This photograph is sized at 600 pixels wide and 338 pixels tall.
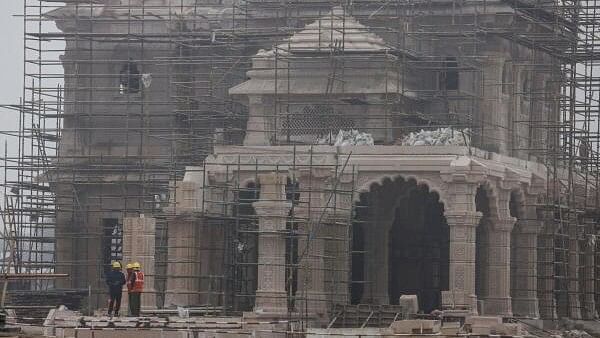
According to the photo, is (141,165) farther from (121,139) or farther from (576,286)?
(576,286)

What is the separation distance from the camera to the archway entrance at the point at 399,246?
75.4 meters

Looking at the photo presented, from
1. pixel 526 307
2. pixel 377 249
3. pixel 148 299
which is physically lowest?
pixel 526 307

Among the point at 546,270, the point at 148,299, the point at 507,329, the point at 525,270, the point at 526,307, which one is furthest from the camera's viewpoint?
the point at 546,270

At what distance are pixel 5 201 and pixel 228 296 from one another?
9.11 metres

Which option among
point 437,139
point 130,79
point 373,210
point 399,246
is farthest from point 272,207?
point 130,79

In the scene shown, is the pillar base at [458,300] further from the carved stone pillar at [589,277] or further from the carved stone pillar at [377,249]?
the carved stone pillar at [589,277]

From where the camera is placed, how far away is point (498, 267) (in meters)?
73.4

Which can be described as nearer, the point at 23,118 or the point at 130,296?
the point at 130,296

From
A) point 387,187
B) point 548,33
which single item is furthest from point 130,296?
point 548,33

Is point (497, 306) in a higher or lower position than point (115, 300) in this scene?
lower

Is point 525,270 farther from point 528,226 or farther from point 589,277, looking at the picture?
point 589,277

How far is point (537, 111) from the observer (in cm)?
8119

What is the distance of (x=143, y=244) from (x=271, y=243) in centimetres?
381

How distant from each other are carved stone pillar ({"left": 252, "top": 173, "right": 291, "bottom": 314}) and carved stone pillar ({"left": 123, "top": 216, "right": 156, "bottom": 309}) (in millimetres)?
3190
